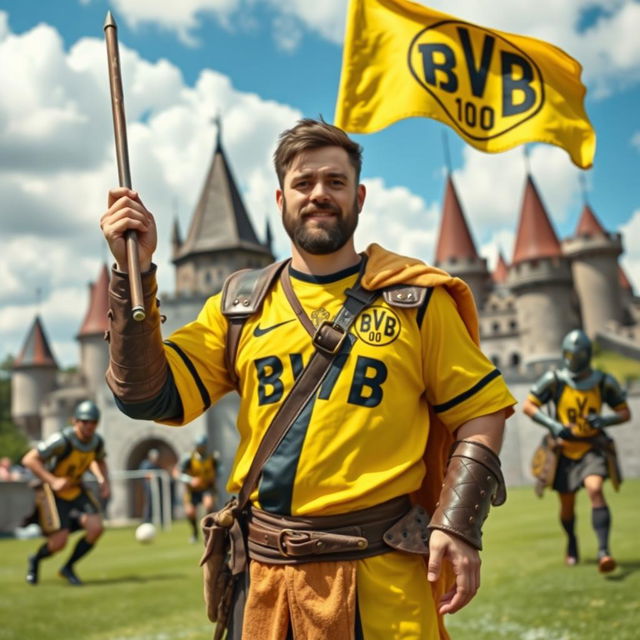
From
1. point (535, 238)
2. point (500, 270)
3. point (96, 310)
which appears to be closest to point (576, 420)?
point (535, 238)

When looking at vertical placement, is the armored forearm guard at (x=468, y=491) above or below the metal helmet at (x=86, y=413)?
below

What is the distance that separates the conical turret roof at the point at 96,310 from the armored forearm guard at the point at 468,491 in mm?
71511

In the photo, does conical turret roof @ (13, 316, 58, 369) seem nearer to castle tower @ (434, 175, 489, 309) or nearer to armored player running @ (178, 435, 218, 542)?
castle tower @ (434, 175, 489, 309)

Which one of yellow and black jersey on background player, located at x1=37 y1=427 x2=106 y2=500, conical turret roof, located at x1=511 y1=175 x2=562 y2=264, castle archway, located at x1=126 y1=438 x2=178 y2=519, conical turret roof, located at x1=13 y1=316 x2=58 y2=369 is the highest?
conical turret roof, located at x1=511 y1=175 x2=562 y2=264

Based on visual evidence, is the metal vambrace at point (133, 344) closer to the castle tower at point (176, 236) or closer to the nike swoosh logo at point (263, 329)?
the nike swoosh logo at point (263, 329)

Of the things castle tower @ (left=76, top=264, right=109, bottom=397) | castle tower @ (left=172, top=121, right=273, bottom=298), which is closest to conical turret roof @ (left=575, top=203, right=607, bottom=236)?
castle tower @ (left=172, top=121, right=273, bottom=298)

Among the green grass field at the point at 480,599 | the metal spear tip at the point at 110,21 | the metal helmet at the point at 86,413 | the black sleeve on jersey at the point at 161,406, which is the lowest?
the green grass field at the point at 480,599

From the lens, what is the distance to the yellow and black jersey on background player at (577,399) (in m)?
8.13

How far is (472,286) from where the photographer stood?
68.4 meters

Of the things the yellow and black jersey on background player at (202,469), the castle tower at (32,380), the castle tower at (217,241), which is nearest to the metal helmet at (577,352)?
the yellow and black jersey on background player at (202,469)

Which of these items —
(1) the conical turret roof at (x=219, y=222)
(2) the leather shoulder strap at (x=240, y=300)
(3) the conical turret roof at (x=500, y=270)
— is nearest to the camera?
(2) the leather shoulder strap at (x=240, y=300)

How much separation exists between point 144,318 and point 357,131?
4.90 metres

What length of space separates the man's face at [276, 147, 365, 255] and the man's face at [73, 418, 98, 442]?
744 centimetres

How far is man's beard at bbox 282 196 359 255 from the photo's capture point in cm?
265
